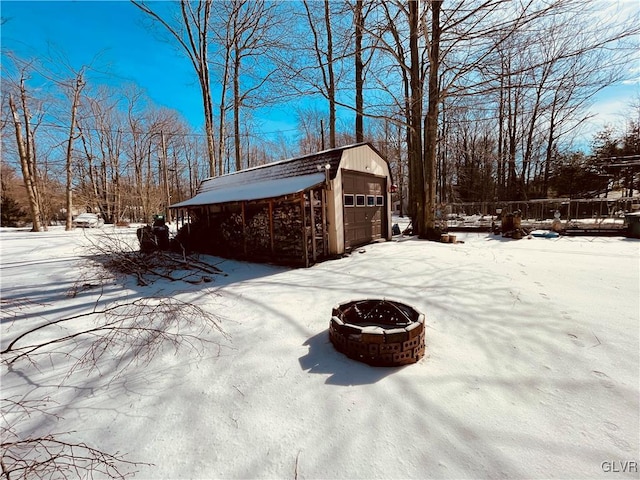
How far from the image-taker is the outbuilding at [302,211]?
24.0 feet

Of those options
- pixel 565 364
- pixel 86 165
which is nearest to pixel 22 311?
pixel 565 364

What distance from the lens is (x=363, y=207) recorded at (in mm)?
9477

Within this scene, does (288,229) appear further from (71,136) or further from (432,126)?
(71,136)

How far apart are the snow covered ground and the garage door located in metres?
4.73

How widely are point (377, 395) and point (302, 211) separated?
528cm

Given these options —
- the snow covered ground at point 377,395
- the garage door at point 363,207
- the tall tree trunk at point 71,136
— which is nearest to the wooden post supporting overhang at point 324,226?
the garage door at point 363,207

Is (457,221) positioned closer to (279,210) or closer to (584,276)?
(584,276)

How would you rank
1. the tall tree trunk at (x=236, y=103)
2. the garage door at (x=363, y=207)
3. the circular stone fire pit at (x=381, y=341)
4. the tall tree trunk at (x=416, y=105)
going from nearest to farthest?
the circular stone fire pit at (x=381, y=341) → the garage door at (x=363, y=207) → the tall tree trunk at (x=416, y=105) → the tall tree trunk at (x=236, y=103)

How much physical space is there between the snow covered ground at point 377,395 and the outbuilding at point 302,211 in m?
3.38

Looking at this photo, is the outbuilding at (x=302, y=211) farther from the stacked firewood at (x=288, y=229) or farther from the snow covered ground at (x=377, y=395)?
the snow covered ground at (x=377, y=395)

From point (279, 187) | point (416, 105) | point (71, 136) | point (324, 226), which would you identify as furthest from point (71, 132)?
point (416, 105)

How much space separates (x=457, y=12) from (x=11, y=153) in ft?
95.4

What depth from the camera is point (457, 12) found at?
30.0 ft

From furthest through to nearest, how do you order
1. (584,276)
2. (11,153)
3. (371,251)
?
1. (11,153)
2. (371,251)
3. (584,276)
